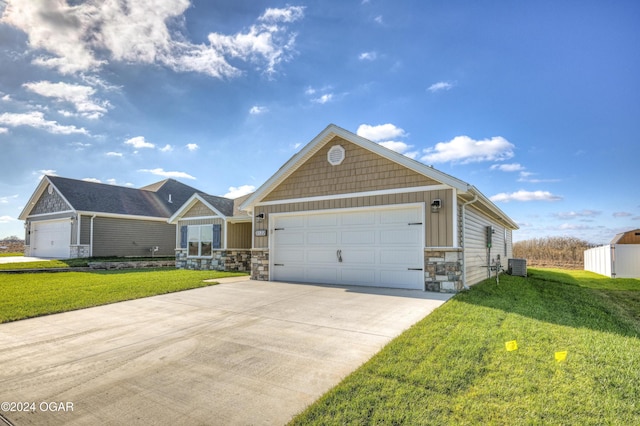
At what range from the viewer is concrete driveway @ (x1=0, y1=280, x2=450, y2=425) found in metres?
2.65

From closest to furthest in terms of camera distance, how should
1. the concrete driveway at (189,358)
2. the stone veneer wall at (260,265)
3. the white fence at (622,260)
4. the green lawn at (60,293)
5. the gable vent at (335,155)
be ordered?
the concrete driveway at (189,358)
the green lawn at (60,293)
the gable vent at (335,155)
the stone veneer wall at (260,265)
the white fence at (622,260)

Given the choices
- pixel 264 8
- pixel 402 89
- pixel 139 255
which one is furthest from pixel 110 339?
pixel 139 255

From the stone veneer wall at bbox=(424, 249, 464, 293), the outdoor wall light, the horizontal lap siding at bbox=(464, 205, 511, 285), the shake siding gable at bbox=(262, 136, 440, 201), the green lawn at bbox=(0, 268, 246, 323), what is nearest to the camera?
the green lawn at bbox=(0, 268, 246, 323)

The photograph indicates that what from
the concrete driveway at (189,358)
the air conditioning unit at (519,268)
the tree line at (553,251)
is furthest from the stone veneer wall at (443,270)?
the tree line at (553,251)

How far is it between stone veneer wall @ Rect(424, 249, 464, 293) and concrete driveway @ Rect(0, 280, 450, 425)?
4.41 feet

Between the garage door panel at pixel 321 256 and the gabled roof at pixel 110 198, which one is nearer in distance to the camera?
the garage door panel at pixel 321 256

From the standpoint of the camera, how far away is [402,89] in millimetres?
10719

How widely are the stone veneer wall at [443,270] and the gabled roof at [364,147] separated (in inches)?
60.7

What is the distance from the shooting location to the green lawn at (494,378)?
2473 mm

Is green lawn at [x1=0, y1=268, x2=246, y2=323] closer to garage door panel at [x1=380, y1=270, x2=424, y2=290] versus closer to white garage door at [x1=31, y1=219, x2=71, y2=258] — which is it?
garage door panel at [x1=380, y1=270, x2=424, y2=290]

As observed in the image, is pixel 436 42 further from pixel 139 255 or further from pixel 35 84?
pixel 139 255

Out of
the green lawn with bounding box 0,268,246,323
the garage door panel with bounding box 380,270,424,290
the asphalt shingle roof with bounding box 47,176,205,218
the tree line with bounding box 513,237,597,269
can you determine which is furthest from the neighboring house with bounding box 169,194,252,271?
the tree line with bounding box 513,237,597,269

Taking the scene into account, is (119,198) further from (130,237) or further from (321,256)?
(321,256)

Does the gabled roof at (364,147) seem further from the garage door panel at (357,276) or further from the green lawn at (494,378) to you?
the green lawn at (494,378)
